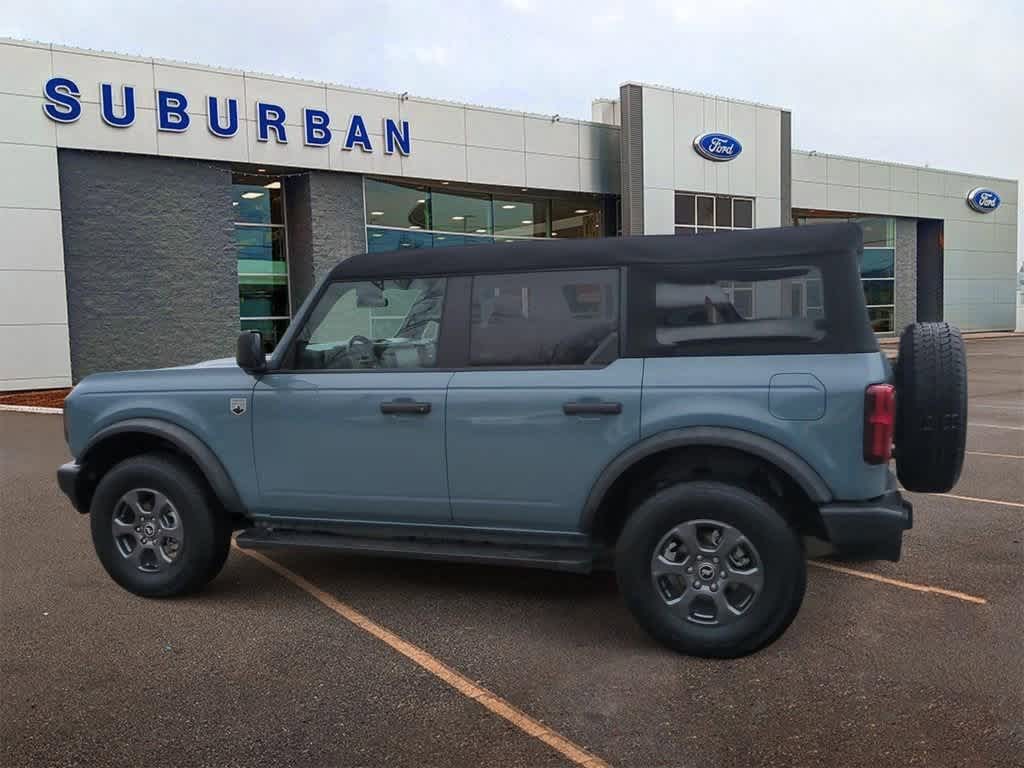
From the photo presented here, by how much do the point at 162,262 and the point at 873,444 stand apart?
17.8 meters

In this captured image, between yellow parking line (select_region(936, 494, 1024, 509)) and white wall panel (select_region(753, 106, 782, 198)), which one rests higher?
white wall panel (select_region(753, 106, 782, 198))

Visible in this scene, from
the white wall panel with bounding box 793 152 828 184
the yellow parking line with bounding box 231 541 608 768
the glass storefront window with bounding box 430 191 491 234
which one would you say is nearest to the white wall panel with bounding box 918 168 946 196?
the white wall panel with bounding box 793 152 828 184

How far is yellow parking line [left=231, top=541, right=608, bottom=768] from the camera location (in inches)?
122

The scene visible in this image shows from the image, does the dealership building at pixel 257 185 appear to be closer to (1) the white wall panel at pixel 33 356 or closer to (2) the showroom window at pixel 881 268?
(1) the white wall panel at pixel 33 356

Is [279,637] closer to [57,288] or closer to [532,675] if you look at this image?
[532,675]

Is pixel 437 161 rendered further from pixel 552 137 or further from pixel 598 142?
pixel 598 142

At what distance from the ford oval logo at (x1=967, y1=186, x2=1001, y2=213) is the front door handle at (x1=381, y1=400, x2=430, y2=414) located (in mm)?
39133

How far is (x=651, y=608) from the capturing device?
3918 mm

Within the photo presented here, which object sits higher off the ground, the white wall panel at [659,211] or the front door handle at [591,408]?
the white wall panel at [659,211]

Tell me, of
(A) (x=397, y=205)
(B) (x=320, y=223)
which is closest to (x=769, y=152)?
(A) (x=397, y=205)

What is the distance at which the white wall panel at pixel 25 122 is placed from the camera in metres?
16.8

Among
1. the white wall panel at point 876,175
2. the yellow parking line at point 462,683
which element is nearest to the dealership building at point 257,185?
the white wall panel at point 876,175

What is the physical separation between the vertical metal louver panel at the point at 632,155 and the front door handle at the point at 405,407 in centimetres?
2084

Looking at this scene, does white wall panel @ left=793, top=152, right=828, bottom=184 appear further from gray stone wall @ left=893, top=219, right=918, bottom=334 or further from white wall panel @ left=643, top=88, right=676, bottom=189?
white wall panel @ left=643, top=88, right=676, bottom=189
